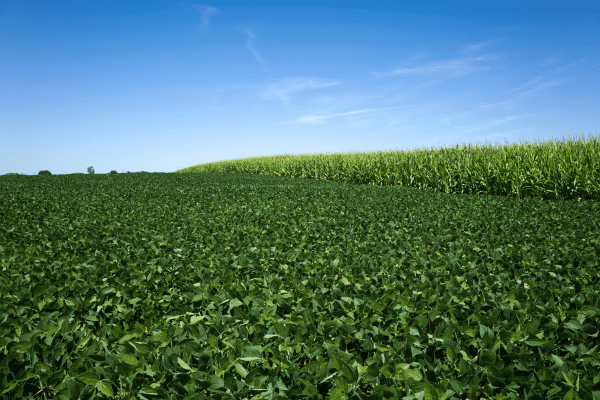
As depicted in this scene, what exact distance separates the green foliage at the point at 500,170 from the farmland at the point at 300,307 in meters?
5.56

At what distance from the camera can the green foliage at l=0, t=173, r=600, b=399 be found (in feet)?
7.07

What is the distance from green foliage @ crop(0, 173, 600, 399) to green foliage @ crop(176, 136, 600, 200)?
6.93 metres

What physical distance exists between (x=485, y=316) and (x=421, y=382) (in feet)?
3.97

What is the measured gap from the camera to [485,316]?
2.93 meters

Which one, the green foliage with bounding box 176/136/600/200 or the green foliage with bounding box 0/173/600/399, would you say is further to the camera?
the green foliage with bounding box 176/136/600/200

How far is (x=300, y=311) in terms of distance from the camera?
9.64ft

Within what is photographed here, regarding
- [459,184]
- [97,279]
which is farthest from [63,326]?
[459,184]

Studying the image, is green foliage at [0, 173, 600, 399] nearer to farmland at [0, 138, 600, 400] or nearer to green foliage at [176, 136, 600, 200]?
farmland at [0, 138, 600, 400]

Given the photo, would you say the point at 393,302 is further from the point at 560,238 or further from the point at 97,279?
the point at 560,238

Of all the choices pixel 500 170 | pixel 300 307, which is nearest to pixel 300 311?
pixel 300 307

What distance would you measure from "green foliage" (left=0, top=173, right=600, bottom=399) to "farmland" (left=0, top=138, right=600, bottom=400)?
0.05ft

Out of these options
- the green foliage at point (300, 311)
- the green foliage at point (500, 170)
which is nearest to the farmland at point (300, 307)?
the green foliage at point (300, 311)

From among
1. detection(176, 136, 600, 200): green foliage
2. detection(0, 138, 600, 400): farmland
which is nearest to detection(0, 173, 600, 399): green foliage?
detection(0, 138, 600, 400): farmland

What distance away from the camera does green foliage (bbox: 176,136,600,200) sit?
12.0 m
